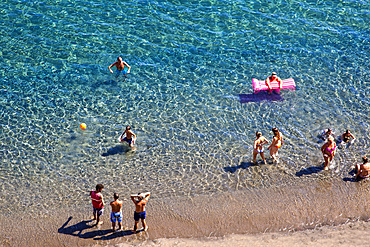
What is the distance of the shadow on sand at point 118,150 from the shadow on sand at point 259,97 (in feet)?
17.5

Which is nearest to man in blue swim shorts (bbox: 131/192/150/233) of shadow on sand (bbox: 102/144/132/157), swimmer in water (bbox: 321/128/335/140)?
shadow on sand (bbox: 102/144/132/157)

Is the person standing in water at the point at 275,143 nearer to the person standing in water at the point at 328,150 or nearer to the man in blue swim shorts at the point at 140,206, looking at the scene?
the person standing in water at the point at 328,150

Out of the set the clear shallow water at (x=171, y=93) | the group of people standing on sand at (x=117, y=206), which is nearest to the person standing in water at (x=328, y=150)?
the clear shallow water at (x=171, y=93)

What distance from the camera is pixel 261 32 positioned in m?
19.4

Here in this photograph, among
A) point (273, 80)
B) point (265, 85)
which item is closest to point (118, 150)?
point (265, 85)

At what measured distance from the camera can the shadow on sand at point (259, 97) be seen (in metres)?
16.1

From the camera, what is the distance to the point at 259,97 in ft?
53.2

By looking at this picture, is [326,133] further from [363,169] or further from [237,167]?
[237,167]

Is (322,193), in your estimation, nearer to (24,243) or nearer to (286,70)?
(286,70)

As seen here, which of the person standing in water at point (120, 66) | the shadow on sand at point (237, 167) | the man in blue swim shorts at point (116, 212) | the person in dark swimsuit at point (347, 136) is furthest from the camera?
the person standing in water at point (120, 66)

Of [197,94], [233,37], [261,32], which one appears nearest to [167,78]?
[197,94]

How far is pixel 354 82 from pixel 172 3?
10.4 metres

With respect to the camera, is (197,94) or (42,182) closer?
(42,182)

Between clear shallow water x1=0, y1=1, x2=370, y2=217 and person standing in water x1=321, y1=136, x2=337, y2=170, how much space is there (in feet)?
1.41
